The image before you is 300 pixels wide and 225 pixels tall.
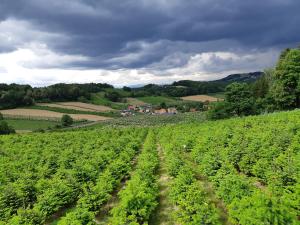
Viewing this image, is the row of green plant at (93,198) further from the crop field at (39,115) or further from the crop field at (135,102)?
the crop field at (135,102)

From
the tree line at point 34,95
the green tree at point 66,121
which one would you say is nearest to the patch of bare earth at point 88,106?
the tree line at point 34,95

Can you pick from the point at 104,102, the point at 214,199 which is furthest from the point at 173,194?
the point at 104,102

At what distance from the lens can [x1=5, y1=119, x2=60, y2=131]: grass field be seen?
247ft

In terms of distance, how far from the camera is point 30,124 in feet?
258

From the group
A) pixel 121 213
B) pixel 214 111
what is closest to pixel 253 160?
pixel 121 213

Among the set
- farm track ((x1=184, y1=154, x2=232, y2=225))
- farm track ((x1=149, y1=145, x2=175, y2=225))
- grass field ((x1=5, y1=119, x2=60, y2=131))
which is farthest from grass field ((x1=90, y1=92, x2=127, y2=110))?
farm track ((x1=149, y1=145, x2=175, y2=225))

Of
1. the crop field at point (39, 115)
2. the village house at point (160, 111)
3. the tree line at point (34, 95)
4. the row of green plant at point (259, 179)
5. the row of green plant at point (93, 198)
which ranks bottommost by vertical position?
the village house at point (160, 111)

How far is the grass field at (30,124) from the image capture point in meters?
75.2

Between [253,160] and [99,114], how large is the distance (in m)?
85.2

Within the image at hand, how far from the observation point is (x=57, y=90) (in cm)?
11188

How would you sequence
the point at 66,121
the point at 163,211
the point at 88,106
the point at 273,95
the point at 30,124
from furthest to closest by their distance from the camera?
the point at 88,106 → the point at 66,121 → the point at 30,124 → the point at 273,95 → the point at 163,211

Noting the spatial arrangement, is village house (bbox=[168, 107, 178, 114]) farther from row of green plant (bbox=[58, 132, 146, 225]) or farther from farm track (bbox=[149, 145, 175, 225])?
farm track (bbox=[149, 145, 175, 225])

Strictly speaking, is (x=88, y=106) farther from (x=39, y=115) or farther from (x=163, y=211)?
(x=163, y=211)

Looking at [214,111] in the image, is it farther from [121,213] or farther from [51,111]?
[51,111]
